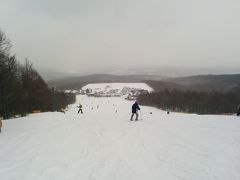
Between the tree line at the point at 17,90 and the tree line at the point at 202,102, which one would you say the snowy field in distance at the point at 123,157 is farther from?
the tree line at the point at 202,102

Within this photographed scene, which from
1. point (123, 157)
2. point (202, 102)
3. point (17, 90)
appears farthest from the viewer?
point (202, 102)

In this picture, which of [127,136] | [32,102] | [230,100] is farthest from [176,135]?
[230,100]

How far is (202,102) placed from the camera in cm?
11575

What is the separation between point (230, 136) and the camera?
16.3 meters

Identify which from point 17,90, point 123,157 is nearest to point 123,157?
point 123,157

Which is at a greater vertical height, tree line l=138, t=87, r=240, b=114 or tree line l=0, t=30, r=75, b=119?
tree line l=0, t=30, r=75, b=119

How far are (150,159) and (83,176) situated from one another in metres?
3.14

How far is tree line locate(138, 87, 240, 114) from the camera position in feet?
351

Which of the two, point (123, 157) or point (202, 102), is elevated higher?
point (123, 157)

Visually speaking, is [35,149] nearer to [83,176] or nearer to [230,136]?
[83,176]

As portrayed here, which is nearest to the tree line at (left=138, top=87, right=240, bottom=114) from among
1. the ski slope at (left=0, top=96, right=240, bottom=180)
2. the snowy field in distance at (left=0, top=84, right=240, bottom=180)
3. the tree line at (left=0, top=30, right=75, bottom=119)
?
the tree line at (left=0, top=30, right=75, bottom=119)

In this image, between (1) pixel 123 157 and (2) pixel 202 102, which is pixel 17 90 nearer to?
(1) pixel 123 157

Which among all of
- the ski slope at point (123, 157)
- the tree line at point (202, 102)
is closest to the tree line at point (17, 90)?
→ the ski slope at point (123, 157)

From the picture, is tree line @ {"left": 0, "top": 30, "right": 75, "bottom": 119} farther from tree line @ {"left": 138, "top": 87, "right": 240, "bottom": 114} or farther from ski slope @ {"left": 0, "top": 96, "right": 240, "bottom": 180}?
tree line @ {"left": 138, "top": 87, "right": 240, "bottom": 114}
